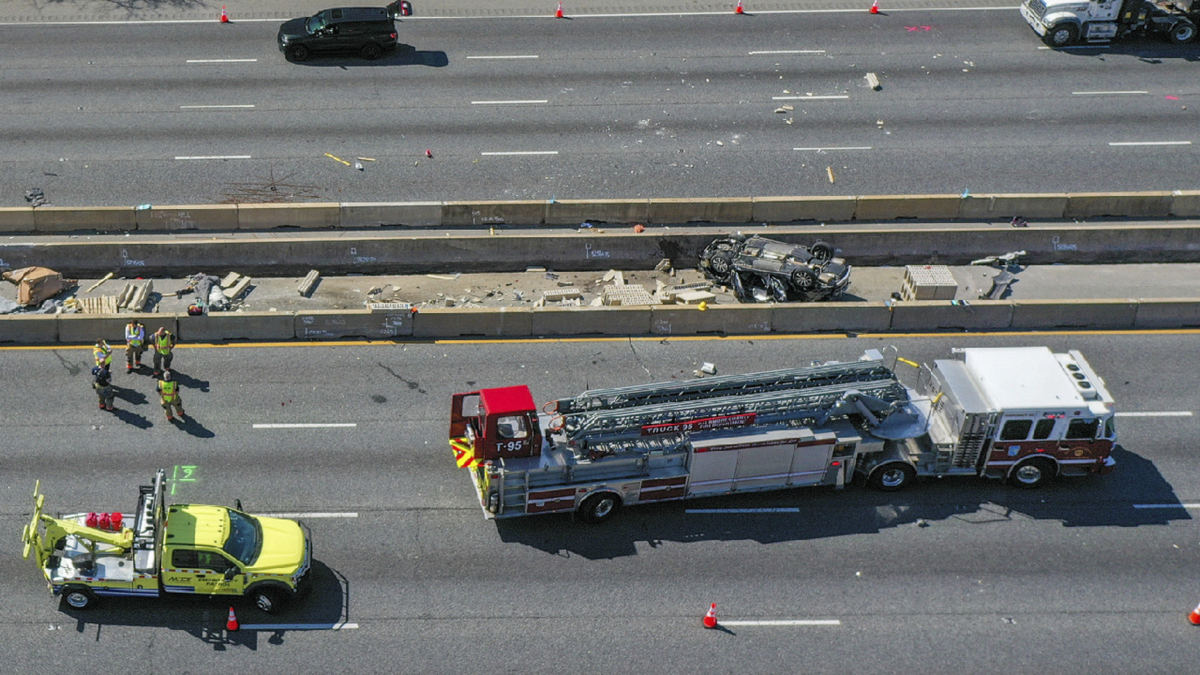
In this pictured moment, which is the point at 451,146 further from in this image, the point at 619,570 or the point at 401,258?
the point at 619,570

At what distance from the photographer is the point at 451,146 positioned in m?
32.6

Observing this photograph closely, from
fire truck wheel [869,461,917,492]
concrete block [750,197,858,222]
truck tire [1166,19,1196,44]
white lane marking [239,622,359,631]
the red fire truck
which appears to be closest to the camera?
white lane marking [239,622,359,631]

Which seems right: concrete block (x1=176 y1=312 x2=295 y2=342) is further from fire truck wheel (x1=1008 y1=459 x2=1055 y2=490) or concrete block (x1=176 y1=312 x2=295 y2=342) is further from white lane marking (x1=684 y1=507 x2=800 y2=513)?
fire truck wheel (x1=1008 y1=459 x2=1055 y2=490)

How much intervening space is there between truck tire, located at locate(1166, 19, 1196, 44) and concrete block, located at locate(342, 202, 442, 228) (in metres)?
25.6

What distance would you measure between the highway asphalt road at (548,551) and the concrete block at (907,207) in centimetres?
702

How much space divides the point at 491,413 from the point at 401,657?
432 centimetres

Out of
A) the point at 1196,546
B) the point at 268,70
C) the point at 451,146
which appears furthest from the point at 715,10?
the point at 1196,546

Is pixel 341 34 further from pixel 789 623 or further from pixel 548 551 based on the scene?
pixel 789 623

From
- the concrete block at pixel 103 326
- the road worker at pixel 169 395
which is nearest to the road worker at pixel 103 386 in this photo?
the road worker at pixel 169 395

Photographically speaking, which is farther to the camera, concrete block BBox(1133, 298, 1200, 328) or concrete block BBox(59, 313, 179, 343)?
concrete block BBox(1133, 298, 1200, 328)

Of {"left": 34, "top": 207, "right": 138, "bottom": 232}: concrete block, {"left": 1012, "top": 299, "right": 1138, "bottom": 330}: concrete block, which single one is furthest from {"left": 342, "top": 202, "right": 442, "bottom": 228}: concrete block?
{"left": 1012, "top": 299, "right": 1138, "bottom": 330}: concrete block

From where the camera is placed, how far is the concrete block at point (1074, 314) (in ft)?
88.9

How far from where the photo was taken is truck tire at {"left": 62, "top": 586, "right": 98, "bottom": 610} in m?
18.6

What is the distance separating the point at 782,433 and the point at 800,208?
427 inches
